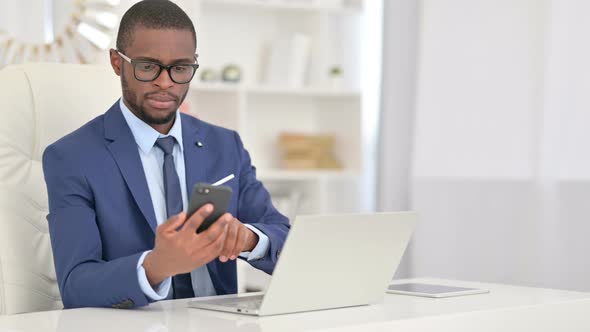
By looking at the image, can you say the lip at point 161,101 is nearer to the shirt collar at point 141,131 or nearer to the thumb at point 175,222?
the shirt collar at point 141,131

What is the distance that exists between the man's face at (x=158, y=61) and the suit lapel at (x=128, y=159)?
56mm

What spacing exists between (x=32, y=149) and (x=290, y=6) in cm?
257

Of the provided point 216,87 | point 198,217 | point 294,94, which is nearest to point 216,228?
point 198,217

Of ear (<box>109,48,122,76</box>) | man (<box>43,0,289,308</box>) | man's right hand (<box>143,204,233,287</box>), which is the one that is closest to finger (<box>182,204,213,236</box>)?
man's right hand (<box>143,204,233,287</box>)

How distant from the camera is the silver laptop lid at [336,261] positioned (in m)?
1.29

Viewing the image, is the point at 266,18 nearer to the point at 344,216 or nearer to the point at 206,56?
the point at 206,56

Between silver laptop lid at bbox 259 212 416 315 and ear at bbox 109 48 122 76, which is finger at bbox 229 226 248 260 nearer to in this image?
silver laptop lid at bbox 259 212 416 315

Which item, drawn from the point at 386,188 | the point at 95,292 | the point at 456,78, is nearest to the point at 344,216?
the point at 95,292

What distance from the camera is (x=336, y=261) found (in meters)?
1.36

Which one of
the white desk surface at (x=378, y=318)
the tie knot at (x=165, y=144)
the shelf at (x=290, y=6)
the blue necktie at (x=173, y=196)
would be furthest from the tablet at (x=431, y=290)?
the shelf at (x=290, y=6)

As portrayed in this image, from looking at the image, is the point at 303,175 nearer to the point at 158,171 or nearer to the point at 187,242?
the point at 158,171

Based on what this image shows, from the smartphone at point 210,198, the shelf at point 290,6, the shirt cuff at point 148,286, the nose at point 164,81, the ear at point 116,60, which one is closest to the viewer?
the smartphone at point 210,198

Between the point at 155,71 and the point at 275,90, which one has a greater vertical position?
the point at 155,71

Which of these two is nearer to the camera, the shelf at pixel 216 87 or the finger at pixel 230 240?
the finger at pixel 230 240
